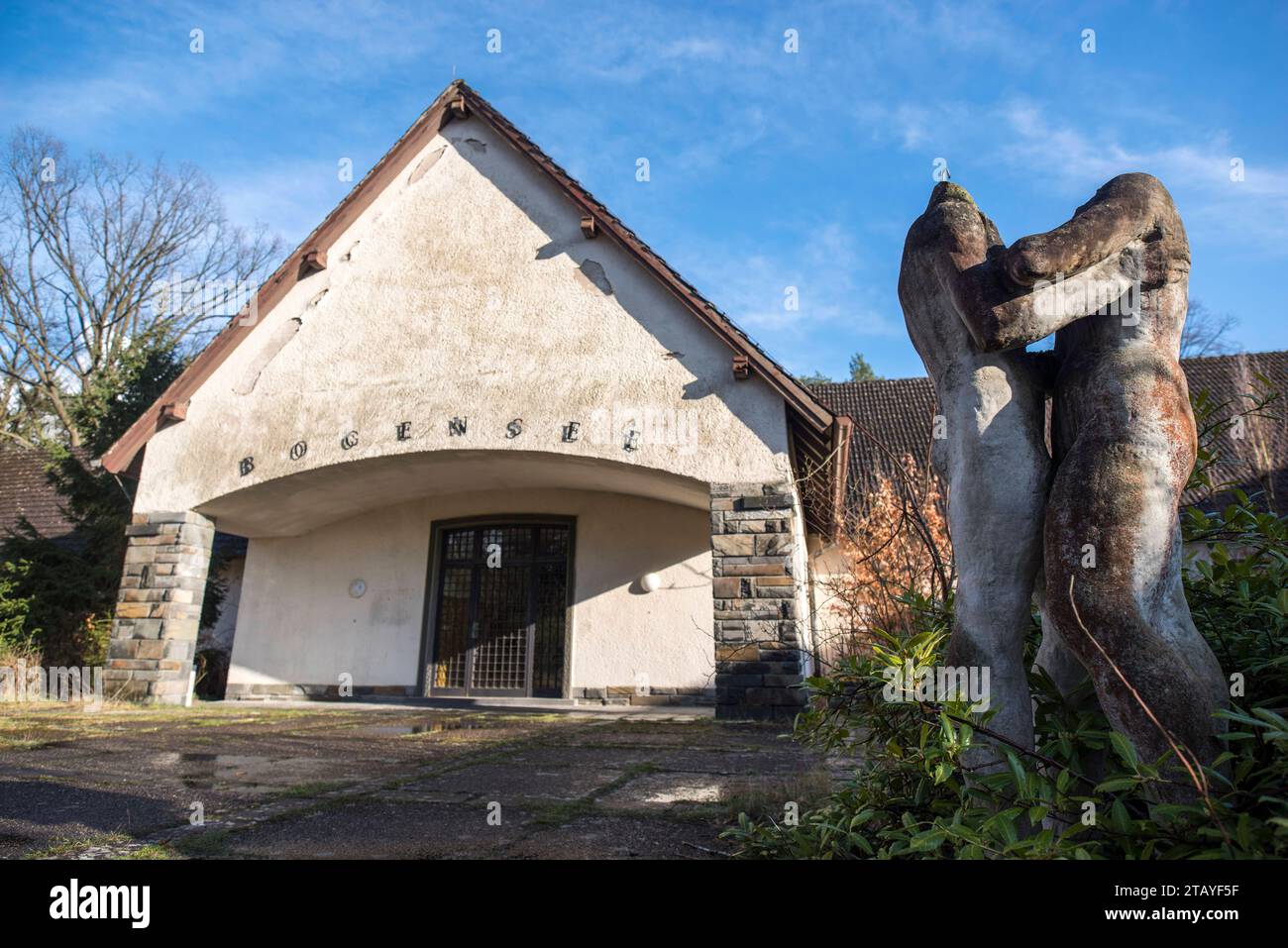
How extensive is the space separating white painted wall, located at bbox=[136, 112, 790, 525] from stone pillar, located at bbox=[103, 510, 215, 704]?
32 cm

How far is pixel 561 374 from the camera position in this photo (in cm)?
832

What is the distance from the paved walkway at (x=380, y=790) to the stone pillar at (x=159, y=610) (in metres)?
2.78

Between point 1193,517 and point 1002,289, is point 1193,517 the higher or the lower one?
the lower one

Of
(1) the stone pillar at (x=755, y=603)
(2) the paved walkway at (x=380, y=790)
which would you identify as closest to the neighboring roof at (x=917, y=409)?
(1) the stone pillar at (x=755, y=603)

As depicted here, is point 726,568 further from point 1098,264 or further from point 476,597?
point 1098,264

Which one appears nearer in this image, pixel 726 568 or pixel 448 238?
pixel 726 568

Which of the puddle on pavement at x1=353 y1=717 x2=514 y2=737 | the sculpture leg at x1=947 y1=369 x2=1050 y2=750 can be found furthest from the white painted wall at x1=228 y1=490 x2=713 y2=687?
the sculpture leg at x1=947 y1=369 x2=1050 y2=750

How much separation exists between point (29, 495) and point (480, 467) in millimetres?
12212

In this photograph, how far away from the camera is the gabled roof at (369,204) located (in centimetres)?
835

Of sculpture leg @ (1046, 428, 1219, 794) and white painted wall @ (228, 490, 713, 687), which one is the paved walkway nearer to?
sculpture leg @ (1046, 428, 1219, 794)

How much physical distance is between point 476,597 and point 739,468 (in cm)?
501

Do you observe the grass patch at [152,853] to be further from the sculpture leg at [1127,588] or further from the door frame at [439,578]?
the door frame at [439,578]
